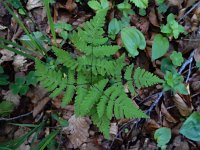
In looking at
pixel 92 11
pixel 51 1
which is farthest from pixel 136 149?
pixel 51 1

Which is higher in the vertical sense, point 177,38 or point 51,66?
point 177,38

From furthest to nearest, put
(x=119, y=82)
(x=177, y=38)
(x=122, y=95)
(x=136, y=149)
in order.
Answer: (x=177, y=38) → (x=136, y=149) → (x=119, y=82) → (x=122, y=95)

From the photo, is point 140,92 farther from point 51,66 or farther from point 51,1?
point 51,1

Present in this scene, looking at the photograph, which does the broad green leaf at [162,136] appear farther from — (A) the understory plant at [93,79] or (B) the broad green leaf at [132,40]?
(B) the broad green leaf at [132,40]

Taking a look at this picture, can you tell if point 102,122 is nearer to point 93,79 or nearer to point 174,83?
point 93,79

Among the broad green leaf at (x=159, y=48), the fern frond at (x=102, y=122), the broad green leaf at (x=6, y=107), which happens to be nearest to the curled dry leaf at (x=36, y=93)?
the broad green leaf at (x=6, y=107)
